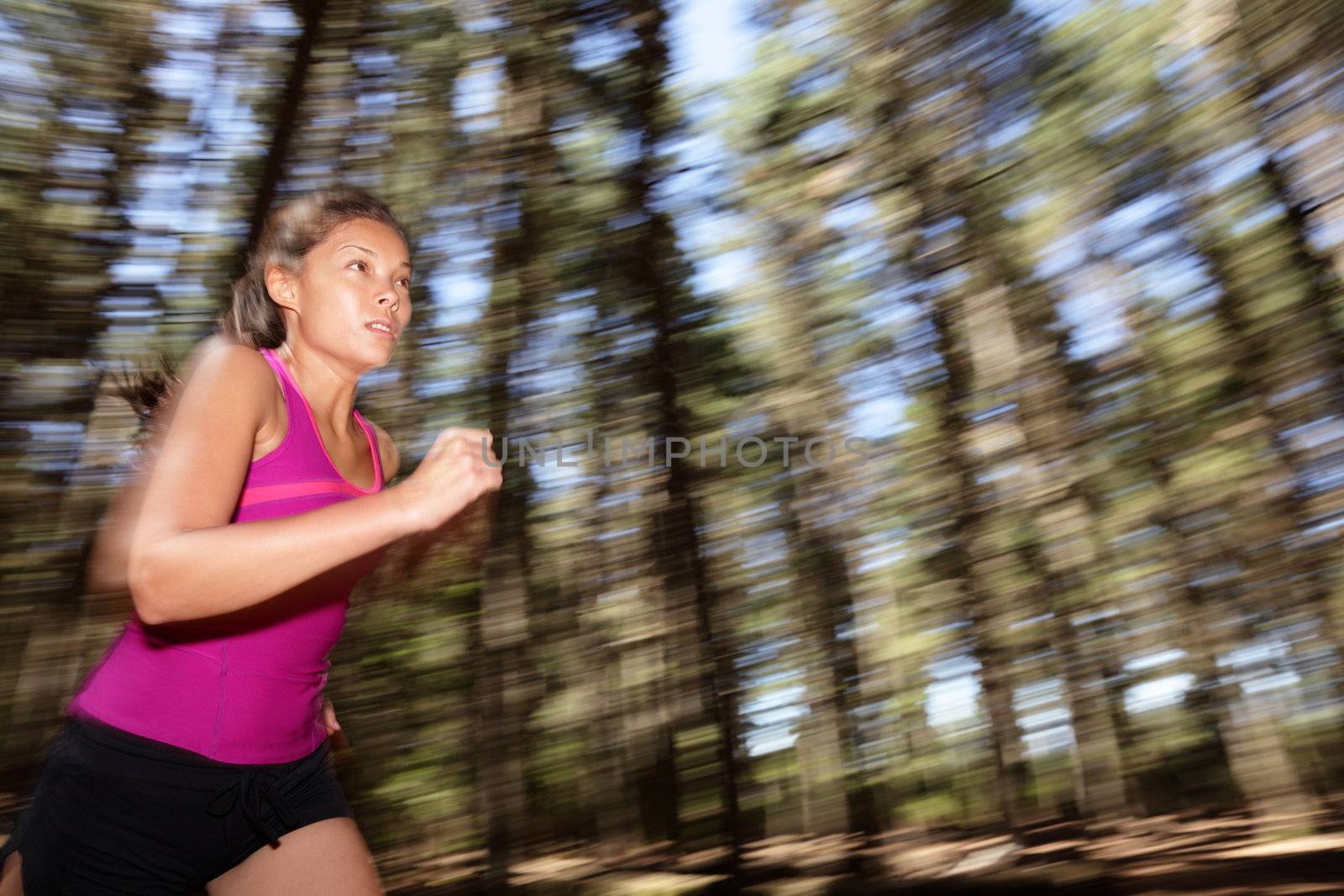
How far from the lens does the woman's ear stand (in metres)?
1.06

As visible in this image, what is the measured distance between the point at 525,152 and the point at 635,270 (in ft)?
1.53

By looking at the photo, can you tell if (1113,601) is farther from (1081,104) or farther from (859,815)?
(1081,104)

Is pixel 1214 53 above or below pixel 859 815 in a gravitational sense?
above

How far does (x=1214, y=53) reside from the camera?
72.4 inches

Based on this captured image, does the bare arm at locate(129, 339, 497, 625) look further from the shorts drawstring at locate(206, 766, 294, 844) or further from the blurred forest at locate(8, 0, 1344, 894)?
the blurred forest at locate(8, 0, 1344, 894)

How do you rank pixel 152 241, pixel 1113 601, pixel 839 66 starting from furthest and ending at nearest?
pixel 152 241
pixel 839 66
pixel 1113 601

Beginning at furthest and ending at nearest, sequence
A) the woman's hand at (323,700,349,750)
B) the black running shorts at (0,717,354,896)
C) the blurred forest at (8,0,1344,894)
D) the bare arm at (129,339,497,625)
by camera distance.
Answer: the blurred forest at (8,0,1344,894) < the woman's hand at (323,700,349,750) < the black running shorts at (0,717,354,896) < the bare arm at (129,339,497,625)

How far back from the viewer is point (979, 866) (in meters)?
1.97

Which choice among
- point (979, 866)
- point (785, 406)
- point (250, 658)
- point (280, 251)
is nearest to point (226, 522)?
point (250, 658)

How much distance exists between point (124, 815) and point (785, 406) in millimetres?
1562

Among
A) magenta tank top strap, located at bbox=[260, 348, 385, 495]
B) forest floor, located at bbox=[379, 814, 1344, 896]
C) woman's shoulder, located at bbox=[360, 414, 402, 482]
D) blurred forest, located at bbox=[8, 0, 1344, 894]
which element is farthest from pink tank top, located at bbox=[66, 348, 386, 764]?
forest floor, located at bbox=[379, 814, 1344, 896]

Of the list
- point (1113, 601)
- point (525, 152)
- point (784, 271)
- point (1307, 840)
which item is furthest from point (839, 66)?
point (1307, 840)

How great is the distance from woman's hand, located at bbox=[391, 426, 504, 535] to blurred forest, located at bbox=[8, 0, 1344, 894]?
1332mm

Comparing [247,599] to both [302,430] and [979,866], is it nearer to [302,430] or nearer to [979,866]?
[302,430]
